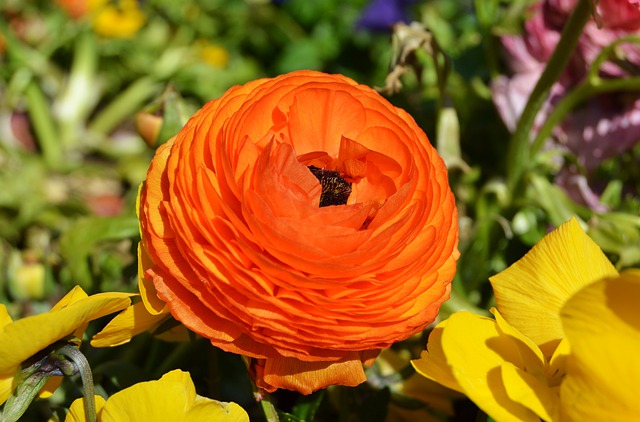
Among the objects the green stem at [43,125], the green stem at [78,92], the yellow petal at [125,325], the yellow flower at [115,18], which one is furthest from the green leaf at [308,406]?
the yellow flower at [115,18]

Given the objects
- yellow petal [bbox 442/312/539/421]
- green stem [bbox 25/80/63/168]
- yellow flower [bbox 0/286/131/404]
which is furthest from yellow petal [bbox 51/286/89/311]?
green stem [bbox 25/80/63/168]

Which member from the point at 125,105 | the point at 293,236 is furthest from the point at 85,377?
the point at 125,105

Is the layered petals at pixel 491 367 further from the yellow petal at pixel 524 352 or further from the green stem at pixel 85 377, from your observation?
the green stem at pixel 85 377

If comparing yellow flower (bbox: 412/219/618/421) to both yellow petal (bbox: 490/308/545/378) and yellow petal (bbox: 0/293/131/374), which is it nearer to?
yellow petal (bbox: 490/308/545/378)

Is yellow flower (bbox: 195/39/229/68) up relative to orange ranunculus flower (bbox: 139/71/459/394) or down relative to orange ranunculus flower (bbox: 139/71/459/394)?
down

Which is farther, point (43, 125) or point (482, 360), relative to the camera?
point (43, 125)

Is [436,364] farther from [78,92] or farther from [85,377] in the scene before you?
[78,92]
